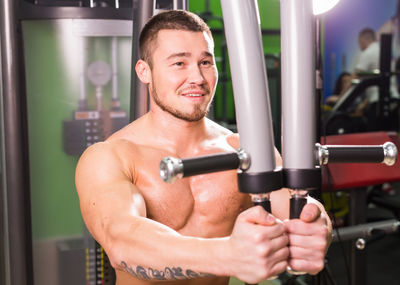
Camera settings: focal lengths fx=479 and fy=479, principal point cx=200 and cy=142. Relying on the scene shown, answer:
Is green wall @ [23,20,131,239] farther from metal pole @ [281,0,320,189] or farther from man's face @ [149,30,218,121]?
metal pole @ [281,0,320,189]

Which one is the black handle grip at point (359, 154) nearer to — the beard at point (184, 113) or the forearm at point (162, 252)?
the forearm at point (162, 252)

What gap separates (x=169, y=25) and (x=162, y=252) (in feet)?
2.13

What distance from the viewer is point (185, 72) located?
1.19 metres

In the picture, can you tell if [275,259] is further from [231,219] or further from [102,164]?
[231,219]

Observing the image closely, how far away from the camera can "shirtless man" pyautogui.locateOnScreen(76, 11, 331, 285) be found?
66 centimetres

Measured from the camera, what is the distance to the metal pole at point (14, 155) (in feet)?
5.38

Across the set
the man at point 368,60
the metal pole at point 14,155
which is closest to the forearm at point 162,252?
the metal pole at point 14,155

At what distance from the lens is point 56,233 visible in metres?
1.95

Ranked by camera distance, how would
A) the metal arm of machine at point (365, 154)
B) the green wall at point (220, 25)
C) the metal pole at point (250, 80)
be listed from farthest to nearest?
the green wall at point (220, 25) → the metal arm of machine at point (365, 154) → the metal pole at point (250, 80)

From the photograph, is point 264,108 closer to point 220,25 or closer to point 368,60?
point 368,60

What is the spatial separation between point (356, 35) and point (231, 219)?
7683 mm

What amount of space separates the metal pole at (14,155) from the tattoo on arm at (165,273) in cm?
91

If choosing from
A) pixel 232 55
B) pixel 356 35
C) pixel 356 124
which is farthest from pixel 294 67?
pixel 356 35

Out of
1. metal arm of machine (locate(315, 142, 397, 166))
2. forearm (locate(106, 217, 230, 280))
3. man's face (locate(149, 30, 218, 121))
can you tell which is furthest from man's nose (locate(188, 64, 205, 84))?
metal arm of machine (locate(315, 142, 397, 166))
